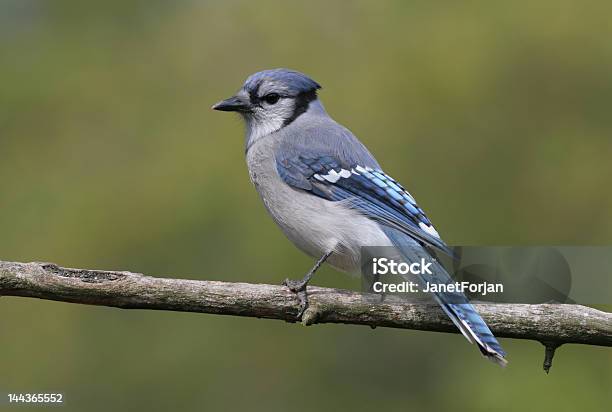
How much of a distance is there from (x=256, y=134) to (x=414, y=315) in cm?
140

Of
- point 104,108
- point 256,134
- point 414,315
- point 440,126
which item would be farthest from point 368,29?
point 414,315

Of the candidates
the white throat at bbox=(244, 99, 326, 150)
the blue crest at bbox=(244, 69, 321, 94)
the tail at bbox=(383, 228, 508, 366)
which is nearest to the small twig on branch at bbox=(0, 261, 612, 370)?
the tail at bbox=(383, 228, 508, 366)

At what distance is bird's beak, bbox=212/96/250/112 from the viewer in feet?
13.7

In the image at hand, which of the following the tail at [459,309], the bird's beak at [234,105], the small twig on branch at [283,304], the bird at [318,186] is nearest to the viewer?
the tail at [459,309]

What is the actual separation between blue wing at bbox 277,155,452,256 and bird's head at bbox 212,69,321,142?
1.11 feet

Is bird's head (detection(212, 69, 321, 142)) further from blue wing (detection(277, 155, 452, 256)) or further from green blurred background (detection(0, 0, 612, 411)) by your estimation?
green blurred background (detection(0, 0, 612, 411))

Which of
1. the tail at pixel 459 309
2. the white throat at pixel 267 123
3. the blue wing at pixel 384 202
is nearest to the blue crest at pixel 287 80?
the white throat at pixel 267 123

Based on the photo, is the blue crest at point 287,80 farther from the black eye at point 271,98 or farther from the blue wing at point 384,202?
the blue wing at point 384,202

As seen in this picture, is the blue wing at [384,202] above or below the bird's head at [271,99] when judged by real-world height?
below

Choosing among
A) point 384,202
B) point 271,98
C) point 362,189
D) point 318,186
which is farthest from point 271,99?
point 384,202

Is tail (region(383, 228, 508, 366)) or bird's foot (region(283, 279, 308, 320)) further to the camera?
bird's foot (region(283, 279, 308, 320))

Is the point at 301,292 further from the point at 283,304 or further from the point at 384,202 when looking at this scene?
the point at 384,202

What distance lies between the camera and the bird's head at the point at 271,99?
420 centimetres

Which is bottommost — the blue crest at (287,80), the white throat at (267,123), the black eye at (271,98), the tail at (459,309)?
the tail at (459,309)
